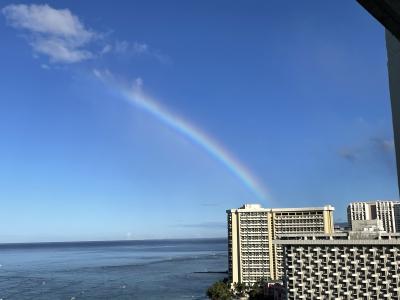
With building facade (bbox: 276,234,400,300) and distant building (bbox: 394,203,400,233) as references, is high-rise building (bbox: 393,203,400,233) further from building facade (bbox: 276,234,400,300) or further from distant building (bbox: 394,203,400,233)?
building facade (bbox: 276,234,400,300)

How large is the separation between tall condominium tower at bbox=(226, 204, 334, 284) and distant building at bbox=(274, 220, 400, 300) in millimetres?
16958

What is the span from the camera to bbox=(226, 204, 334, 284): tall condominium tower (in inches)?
1875

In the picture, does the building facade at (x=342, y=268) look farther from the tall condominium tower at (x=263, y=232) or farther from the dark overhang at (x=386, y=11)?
the dark overhang at (x=386, y=11)

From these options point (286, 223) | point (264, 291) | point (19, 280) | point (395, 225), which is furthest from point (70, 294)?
point (395, 225)

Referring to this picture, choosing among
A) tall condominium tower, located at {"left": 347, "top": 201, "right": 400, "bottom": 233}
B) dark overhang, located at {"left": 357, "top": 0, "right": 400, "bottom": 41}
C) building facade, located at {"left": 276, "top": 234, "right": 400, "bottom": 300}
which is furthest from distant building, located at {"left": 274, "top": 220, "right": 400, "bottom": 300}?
tall condominium tower, located at {"left": 347, "top": 201, "right": 400, "bottom": 233}

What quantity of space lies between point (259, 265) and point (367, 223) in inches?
763

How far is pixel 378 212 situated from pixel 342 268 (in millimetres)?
37874

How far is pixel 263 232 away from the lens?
4962cm

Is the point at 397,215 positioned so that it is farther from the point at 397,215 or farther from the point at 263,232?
the point at 263,232

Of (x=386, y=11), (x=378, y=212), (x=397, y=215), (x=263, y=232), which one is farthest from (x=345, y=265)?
(x=397, y=215)

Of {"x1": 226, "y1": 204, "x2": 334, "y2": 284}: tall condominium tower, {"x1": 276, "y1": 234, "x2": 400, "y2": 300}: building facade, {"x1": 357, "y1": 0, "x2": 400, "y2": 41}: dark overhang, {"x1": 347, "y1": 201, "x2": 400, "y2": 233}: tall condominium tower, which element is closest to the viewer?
{"x1": 357, "y1": 0, "x2": 400, "y2": 41}: dark overhang

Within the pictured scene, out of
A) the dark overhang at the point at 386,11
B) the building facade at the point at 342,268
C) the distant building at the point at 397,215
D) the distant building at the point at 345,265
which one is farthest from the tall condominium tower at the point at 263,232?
the dark overhang at the point at 386,11

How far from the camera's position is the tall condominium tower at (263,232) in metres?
47.6

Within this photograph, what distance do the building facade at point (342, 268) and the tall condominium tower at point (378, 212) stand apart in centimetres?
3576
